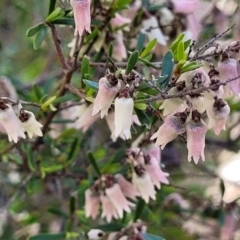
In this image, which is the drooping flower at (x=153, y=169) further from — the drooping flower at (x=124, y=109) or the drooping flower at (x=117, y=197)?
the drooping flower at (x=124, y=109)

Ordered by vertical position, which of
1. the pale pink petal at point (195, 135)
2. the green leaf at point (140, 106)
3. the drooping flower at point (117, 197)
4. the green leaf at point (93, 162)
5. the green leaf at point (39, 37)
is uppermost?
the green leaf at point (39, 37)

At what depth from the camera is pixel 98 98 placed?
69 cm

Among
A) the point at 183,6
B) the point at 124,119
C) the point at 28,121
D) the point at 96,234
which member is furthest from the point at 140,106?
the point at 183,6

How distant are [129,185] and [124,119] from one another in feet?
0.80

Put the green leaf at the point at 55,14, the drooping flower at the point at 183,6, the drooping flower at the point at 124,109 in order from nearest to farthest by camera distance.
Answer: the drooping flower at the point at 124,109 < the green leaf at the point at 55,14 < the drooping flower at the point at 183,6

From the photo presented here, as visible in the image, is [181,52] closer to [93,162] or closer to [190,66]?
[190,66]

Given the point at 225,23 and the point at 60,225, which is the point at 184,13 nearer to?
the point at 225,23

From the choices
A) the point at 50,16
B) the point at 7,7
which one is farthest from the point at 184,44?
the point at 7,7

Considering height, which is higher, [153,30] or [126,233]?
[153,30]

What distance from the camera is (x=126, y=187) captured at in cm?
90

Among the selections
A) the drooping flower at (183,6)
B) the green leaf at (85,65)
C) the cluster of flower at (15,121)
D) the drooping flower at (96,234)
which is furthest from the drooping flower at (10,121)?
the drooping flower at (183,6)

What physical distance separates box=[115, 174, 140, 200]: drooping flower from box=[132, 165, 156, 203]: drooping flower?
0.12ft

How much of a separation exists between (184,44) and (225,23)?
0.46 meters

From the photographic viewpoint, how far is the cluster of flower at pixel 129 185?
855 millimetres
